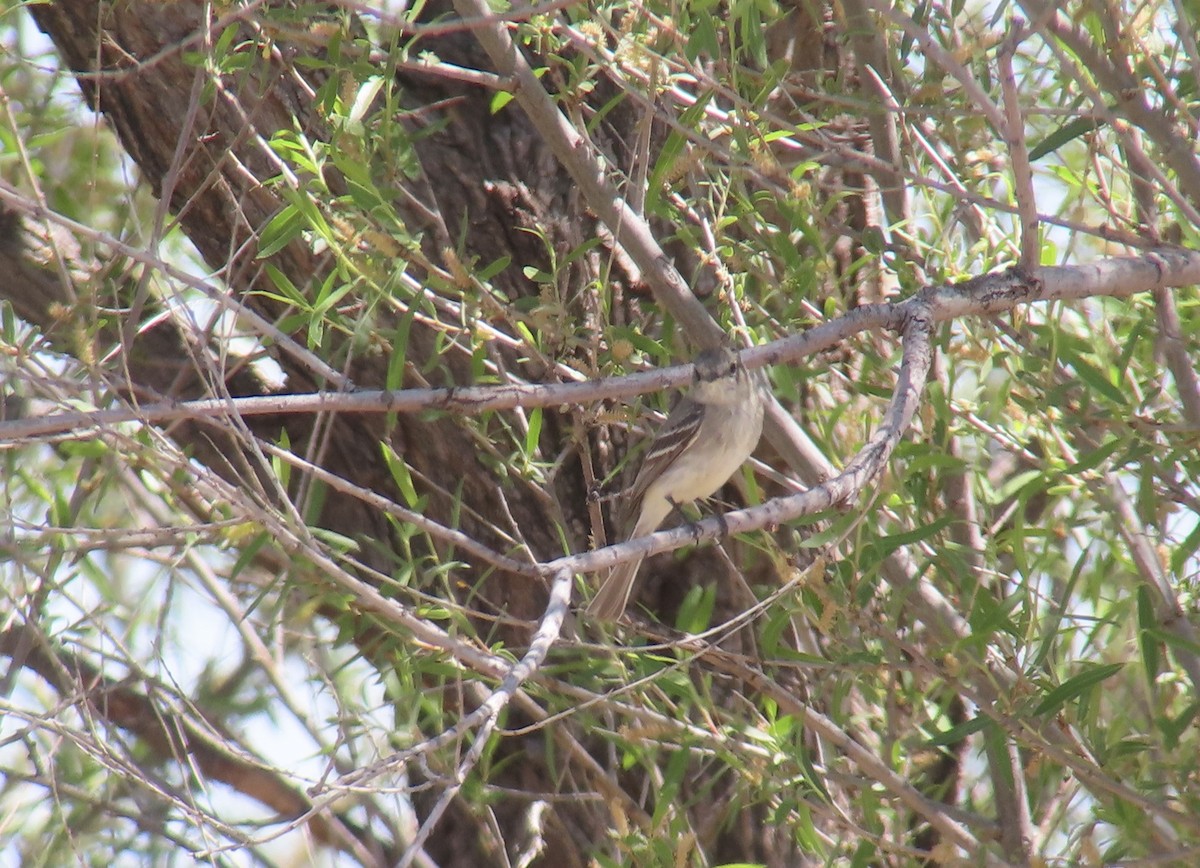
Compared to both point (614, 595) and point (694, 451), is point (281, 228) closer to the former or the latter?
point (614, 595)

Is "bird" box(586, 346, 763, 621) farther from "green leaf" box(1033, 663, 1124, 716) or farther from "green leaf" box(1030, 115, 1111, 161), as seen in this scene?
"green leaf" box(1033, 663, 1124, 716)

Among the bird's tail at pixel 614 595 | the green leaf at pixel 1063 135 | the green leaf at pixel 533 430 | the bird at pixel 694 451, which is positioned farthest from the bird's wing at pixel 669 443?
the green leaf at pixel 1063 135

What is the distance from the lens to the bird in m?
3.90

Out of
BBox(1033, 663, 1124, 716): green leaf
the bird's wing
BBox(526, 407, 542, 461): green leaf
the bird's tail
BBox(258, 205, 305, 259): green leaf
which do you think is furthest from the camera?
the bird's wing

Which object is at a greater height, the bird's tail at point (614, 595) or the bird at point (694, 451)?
the bird at point (694, 451)

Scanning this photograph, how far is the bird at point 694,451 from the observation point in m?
3.90

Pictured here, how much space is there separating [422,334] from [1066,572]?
2.19 meters

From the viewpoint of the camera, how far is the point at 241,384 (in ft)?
15.7

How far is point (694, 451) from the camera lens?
449cm

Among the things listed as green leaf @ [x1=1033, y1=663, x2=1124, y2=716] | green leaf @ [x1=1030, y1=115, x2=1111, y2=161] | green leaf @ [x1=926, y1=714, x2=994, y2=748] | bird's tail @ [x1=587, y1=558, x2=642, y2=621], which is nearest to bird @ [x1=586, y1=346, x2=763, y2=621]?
bird's tail @ [x1=587, y1=558, x2=642, y2=621]

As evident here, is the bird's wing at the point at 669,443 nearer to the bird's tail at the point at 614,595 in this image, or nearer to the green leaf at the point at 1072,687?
the bird's tail at the point at 614,595

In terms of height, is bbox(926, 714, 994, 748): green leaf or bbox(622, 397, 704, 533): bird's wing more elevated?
bbox(622, 397, 704, 533): bird's wing

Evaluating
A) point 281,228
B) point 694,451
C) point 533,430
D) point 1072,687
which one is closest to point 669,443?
point 694,451

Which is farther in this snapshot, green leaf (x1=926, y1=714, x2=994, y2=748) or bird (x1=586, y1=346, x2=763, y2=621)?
bird (x1=586, y1=346, x2=763, y2=621)
